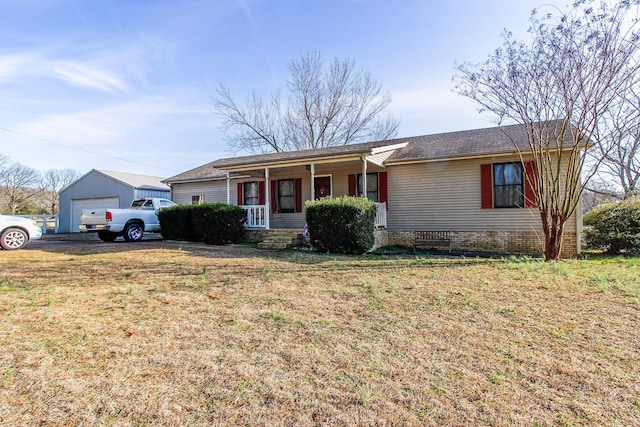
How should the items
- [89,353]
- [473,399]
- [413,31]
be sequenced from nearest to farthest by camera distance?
[473,399], [89,353], [413,31]

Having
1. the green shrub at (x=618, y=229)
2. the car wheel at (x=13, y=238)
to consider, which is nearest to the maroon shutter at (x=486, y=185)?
the green shrub at (x=618, y=229)

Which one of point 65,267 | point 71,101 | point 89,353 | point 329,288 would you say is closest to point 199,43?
point 71,101

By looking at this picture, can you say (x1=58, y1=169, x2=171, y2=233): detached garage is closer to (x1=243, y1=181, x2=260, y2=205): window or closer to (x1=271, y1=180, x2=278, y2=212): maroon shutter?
(x1=243, y1=181, x2=260, y2=205): window

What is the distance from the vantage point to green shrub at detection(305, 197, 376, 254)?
31.6 ft

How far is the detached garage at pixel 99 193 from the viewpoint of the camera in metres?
20.5

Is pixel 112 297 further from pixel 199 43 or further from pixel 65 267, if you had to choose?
pixel 199 43

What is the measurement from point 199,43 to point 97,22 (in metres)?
3.23

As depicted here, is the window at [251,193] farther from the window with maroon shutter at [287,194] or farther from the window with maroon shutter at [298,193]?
the window with maroon shutter at [298,193]

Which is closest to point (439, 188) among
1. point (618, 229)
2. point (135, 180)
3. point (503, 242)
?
point (503, 242)

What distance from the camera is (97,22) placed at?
34.0 ft

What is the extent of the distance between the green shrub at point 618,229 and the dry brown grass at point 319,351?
4871 millimetres

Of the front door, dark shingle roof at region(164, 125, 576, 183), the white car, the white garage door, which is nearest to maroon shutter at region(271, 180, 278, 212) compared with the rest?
the front door

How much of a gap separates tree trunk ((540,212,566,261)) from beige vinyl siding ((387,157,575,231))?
2370mm

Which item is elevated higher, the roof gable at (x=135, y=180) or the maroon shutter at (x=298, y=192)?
the roof gable at (x=135, y=180)
